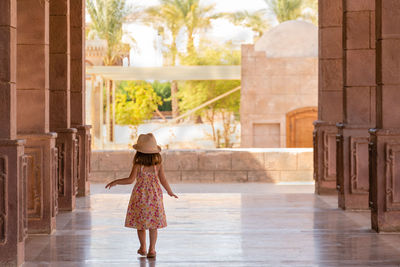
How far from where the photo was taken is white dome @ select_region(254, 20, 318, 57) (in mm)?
28969

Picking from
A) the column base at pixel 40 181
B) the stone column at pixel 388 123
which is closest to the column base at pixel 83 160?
the column base at pixel 40 181

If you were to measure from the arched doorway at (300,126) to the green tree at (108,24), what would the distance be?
20429mm

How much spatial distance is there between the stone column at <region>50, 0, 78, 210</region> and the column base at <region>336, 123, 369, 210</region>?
4.28 m

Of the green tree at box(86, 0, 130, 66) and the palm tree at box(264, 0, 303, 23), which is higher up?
the palm tree at box(264, 0, 303, 23)

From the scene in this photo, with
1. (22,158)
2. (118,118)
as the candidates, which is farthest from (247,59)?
(22,158)

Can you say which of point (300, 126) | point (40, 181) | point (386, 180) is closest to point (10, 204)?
point (40, 181)

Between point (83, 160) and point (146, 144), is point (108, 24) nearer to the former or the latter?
point (83, 160)

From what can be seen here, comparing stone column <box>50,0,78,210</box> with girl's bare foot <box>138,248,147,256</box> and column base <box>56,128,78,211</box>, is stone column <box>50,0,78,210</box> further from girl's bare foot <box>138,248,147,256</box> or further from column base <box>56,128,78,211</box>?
girl's bare foot <box>138,248,147,256</box>

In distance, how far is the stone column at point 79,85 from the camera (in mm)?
12859

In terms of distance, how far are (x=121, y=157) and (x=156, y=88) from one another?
49309 mm

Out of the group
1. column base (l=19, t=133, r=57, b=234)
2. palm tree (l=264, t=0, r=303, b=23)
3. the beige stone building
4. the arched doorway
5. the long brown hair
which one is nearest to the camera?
the long brown hair

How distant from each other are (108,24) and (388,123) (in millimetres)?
38741

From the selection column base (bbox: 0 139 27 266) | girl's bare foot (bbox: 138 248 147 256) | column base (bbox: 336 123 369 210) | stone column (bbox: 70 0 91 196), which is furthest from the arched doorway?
column base (bbox: 0 139 27 266)

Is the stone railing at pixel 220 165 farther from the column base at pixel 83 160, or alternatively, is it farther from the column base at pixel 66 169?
the column base at pixel 66 169
